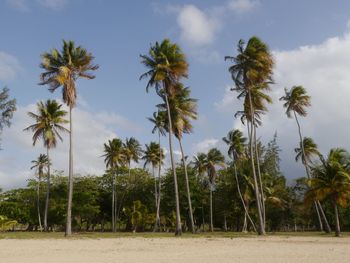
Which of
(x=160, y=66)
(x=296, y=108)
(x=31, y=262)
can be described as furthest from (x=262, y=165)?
(x=31, y=262)

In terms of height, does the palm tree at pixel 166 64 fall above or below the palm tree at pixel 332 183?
above

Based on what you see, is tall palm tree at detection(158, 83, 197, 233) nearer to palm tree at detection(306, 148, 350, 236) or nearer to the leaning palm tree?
palm tree at detection(306, 148, 350, 236)

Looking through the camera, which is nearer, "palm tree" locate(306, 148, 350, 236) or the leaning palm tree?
"palm tree" locate(306, 148, 350, 236)

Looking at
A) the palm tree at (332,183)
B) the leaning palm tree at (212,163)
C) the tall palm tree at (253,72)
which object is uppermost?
the tall palm tree at (253,72)

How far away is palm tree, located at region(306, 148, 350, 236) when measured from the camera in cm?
3378

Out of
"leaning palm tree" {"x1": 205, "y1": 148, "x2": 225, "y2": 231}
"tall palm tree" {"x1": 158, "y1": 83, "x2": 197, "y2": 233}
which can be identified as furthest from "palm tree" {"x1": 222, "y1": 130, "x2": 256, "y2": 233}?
"tall palm tree" {"x1": 158, "y1": 83, "x2": 197, "y2": 233}

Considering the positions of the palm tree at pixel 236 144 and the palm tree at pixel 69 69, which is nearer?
the palm tree at pixel 69 69

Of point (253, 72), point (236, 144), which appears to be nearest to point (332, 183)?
point (253, 72)

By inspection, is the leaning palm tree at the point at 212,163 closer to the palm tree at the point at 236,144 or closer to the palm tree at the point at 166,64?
the palm tree at the point at 236,144

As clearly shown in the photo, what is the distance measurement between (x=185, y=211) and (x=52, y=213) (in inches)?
927

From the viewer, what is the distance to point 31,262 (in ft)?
40.8

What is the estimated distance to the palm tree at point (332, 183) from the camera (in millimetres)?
33781

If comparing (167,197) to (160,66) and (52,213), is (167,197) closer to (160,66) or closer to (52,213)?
(52,213)

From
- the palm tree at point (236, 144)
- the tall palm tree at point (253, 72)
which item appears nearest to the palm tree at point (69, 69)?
the tall palm tree at point (253, 72)
